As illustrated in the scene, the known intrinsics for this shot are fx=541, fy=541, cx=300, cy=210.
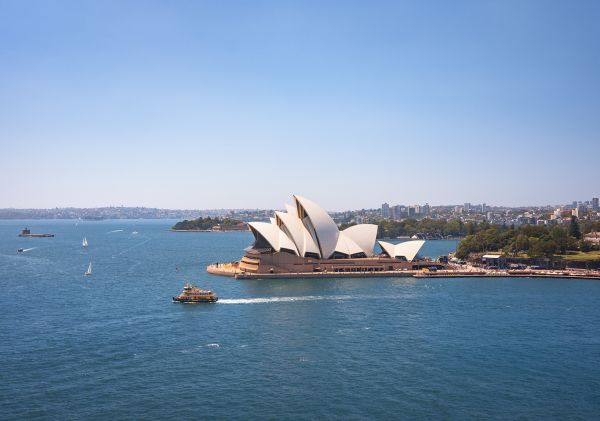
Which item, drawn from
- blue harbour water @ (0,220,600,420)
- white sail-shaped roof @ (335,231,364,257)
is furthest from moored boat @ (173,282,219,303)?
white sail-shaped roof @ (335,231,364,257)

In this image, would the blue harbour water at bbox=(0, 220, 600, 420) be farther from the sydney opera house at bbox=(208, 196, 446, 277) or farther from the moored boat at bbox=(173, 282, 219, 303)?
the sydney opera house at bbox=(208, 196, 446, 277)

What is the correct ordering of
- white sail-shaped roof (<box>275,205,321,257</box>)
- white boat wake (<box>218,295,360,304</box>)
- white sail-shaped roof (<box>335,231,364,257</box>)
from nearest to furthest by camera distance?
white boat wake (<box>218,295,360,304</box>) → white sail-shaped roof (<box>275,205,321,257</box>) → white sail-shaped roof (<box>335,231,364,257</box>)

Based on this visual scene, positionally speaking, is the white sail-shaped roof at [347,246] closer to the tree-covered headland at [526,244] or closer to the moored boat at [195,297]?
the moored boat at [195,297]

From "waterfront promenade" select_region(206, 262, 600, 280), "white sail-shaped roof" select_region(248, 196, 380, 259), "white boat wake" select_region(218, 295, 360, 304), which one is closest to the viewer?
"white boat wake" select_region(218, 295, 360, 304)

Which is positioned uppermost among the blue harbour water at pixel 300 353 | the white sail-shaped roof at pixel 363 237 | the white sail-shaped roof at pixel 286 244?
the white sail-shaped roof at pixel 363 237

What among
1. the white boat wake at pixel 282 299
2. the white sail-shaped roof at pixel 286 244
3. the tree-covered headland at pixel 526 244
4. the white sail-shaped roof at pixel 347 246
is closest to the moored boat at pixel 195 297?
the white boat wake at pixel 282 299

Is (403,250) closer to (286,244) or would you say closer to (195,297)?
(286,244)
